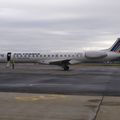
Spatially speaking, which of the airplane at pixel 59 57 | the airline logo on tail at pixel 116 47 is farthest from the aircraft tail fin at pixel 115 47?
the airplane at pixel 59 57

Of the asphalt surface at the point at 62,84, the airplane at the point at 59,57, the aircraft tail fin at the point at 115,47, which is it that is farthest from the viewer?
the aircraft tail fin at the point at 115,47

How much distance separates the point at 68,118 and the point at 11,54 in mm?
39414

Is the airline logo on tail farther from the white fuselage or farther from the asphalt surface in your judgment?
the asphalt surface

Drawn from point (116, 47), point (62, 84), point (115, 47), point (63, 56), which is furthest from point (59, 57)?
point (62, 84)

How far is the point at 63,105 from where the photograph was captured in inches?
474

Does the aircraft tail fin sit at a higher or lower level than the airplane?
higher

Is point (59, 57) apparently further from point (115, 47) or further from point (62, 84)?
point (62, 84)

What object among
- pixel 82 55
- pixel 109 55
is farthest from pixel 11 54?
pixel 109 55

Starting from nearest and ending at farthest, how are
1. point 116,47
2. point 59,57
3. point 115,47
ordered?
point 59,57 < point 115,47 < point 116,47

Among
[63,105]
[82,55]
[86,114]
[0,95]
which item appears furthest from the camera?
[82,55]

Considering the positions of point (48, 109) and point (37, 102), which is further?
point (37, 102)

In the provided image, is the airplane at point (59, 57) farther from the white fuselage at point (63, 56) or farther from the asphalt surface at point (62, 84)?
the asphalt surface at point (62, 84)

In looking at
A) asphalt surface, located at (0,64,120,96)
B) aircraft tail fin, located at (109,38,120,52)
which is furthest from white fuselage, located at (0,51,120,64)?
asphalt surface, located at (0,64,120,96)

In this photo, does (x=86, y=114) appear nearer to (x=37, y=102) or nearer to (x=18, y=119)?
(x=18, y=119)
